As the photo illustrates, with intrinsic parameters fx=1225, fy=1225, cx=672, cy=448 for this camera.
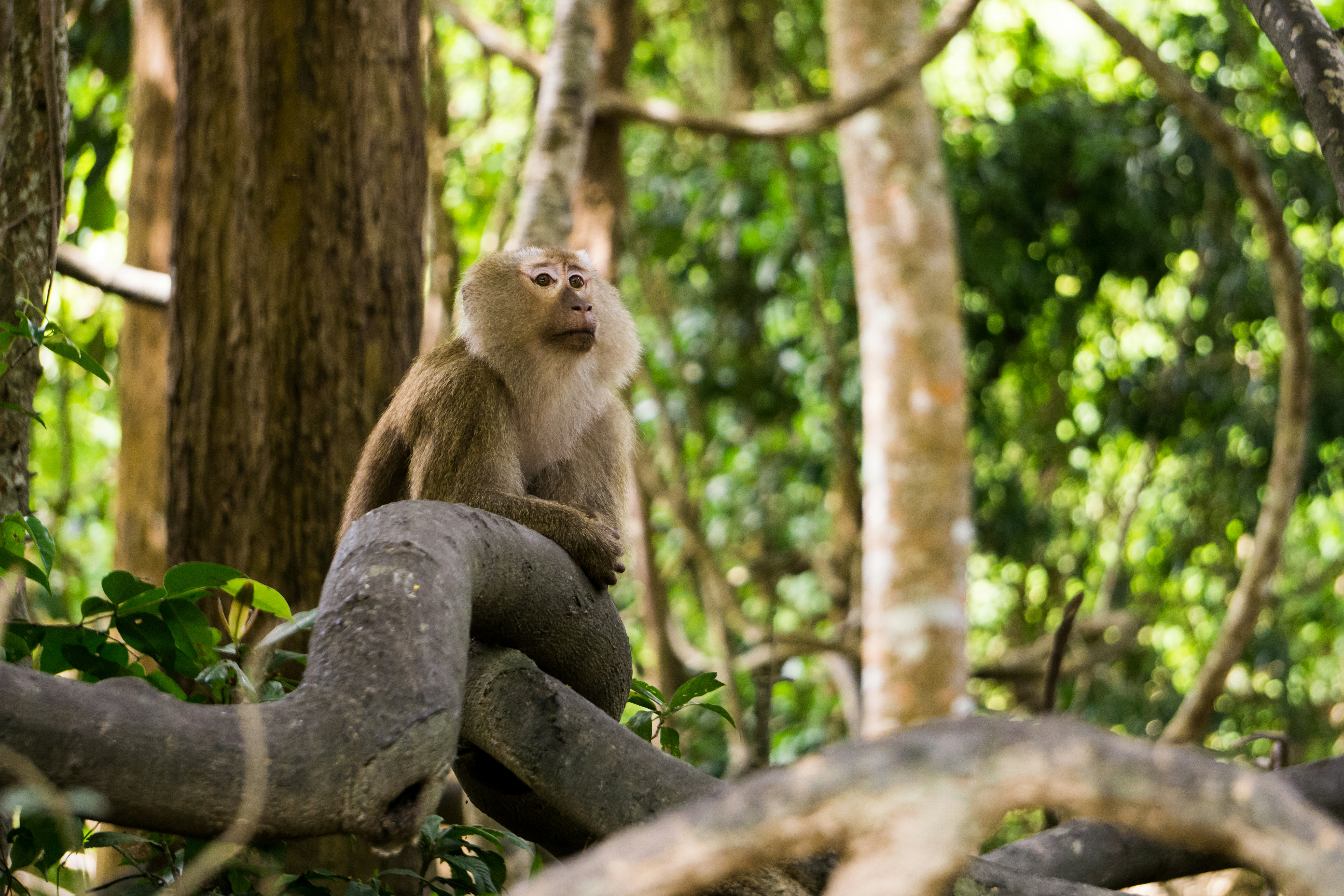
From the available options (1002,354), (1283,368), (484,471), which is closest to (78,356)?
(484,471)

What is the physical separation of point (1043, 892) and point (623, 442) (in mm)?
1794

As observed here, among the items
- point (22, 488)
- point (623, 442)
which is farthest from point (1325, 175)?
point (22, 488)

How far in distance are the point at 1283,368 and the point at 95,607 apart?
467 cm

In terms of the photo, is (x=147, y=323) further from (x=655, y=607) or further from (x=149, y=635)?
(x=149, y=635)

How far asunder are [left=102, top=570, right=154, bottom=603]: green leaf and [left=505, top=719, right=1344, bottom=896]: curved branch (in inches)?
46.1

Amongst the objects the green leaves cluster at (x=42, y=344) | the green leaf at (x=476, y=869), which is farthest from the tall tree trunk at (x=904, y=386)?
the green leaves cluster at (x=42, y=344)

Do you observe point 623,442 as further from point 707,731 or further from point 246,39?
point 707,731

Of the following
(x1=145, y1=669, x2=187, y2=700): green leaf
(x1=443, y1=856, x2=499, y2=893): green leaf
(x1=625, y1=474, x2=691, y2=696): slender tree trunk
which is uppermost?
(x1=145, y1=669, x2=187, y2=700): green leaf

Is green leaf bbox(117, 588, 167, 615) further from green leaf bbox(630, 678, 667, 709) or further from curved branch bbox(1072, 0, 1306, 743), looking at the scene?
curved branch bbox(1072, 0, 1306, 743)

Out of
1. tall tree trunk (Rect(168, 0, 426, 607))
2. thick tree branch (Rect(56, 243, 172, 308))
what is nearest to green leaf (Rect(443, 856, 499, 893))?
tall tree trunk (Rect(168, 0, 426, 607))

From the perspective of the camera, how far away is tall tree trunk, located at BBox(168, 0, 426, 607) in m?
3.50

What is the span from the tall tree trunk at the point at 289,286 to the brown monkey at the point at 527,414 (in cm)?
32

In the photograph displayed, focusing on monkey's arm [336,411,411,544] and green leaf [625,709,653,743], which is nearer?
green leaf [625,709,653,743]

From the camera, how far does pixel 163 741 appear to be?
1.10 meters
